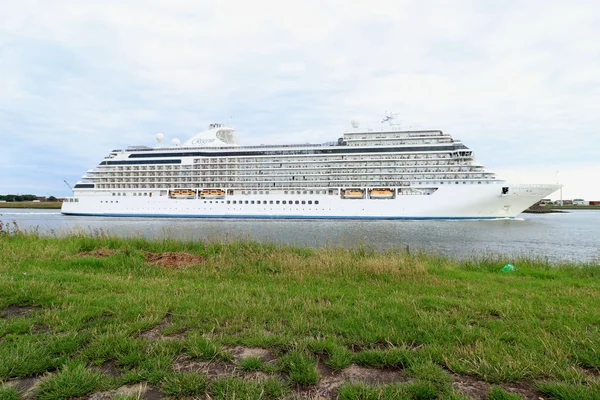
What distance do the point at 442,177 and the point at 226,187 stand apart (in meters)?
31.7

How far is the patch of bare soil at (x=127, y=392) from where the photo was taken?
288cm

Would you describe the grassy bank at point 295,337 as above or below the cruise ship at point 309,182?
below

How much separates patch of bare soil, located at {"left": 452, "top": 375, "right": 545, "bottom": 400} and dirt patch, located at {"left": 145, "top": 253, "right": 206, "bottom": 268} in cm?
703

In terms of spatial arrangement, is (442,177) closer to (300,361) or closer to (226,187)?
(226,187)

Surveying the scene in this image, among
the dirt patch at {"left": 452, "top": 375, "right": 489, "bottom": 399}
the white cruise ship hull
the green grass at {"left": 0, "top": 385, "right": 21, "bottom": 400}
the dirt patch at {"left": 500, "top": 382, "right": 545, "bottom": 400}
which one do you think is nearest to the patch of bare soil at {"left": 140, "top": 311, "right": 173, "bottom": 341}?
the green grass at {"left": 0, "top": 385, "right": 21, "bottom": 400}

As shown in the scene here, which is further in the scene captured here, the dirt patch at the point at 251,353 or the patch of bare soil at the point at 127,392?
the dirt patch at the point at 251,353

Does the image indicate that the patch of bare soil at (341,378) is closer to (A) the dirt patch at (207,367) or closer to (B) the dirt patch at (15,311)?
(A) the dirt patch at (207,367)

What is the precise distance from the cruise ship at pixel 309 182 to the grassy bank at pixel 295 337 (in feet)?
134

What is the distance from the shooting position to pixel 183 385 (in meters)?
2.97

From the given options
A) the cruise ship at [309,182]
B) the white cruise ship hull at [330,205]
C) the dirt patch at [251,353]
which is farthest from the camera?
the cruise ship at [309,182]

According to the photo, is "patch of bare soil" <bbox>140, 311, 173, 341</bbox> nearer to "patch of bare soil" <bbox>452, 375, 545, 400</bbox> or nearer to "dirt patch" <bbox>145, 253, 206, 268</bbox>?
"patch of bare soil" <bbox>452, 375, 545, 400</bbox>

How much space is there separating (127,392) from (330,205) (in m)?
45.7

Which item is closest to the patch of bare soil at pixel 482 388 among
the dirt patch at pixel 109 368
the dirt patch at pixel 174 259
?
the dirt patch at pixel 109 368

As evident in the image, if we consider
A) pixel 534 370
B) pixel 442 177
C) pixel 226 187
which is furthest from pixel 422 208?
pixel 534 370
